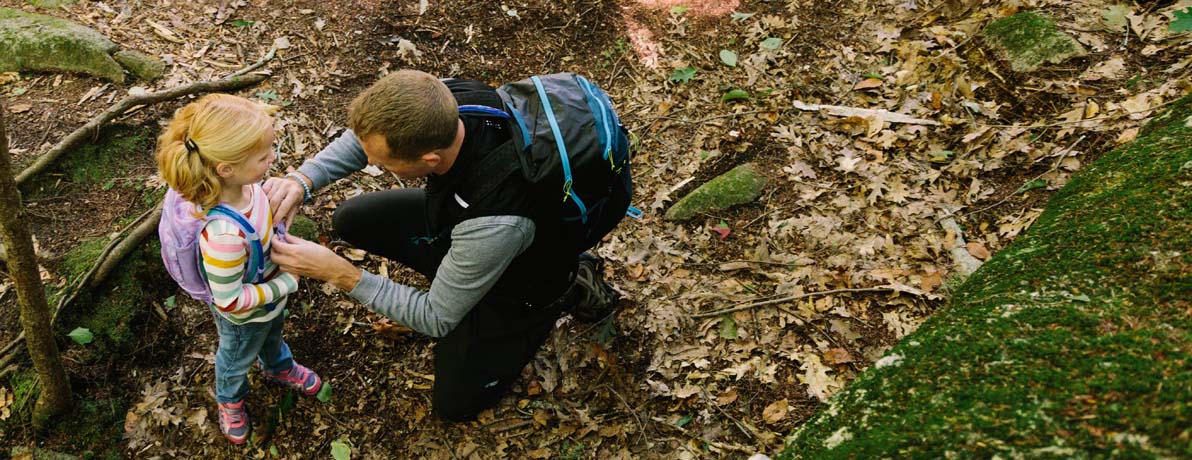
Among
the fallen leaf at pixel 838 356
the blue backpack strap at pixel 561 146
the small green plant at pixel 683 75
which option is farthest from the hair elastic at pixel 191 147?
the small green plant at pixel 683 75

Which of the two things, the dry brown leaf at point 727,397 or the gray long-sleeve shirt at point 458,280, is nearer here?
the gray long-sleeve shirt at point 458,280

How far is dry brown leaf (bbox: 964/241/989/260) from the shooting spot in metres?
4.23

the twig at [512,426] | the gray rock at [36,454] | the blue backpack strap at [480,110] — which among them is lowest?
the gray rock at [36,454]

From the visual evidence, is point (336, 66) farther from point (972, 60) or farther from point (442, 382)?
point (972, 60)

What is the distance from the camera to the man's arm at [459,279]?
116 inches

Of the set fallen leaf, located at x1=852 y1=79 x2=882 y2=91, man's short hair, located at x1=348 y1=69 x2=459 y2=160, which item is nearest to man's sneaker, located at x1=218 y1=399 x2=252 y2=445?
man's short hair, located at x1=348 y1=69 x2=459 y2=160

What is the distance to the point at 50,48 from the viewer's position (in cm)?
540

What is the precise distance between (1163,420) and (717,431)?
2.46 meters

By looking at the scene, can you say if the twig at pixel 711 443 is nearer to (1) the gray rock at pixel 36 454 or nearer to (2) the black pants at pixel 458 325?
(2) the black pants at pixel 458 325

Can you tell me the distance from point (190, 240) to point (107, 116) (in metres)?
2.76

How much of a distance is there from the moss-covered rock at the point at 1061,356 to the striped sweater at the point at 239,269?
8.11 feet

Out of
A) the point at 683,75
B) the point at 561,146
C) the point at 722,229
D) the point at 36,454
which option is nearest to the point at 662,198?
the point at 722,229

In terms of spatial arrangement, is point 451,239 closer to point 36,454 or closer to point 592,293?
point 592,293

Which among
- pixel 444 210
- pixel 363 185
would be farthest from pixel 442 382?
pixel 363 185
